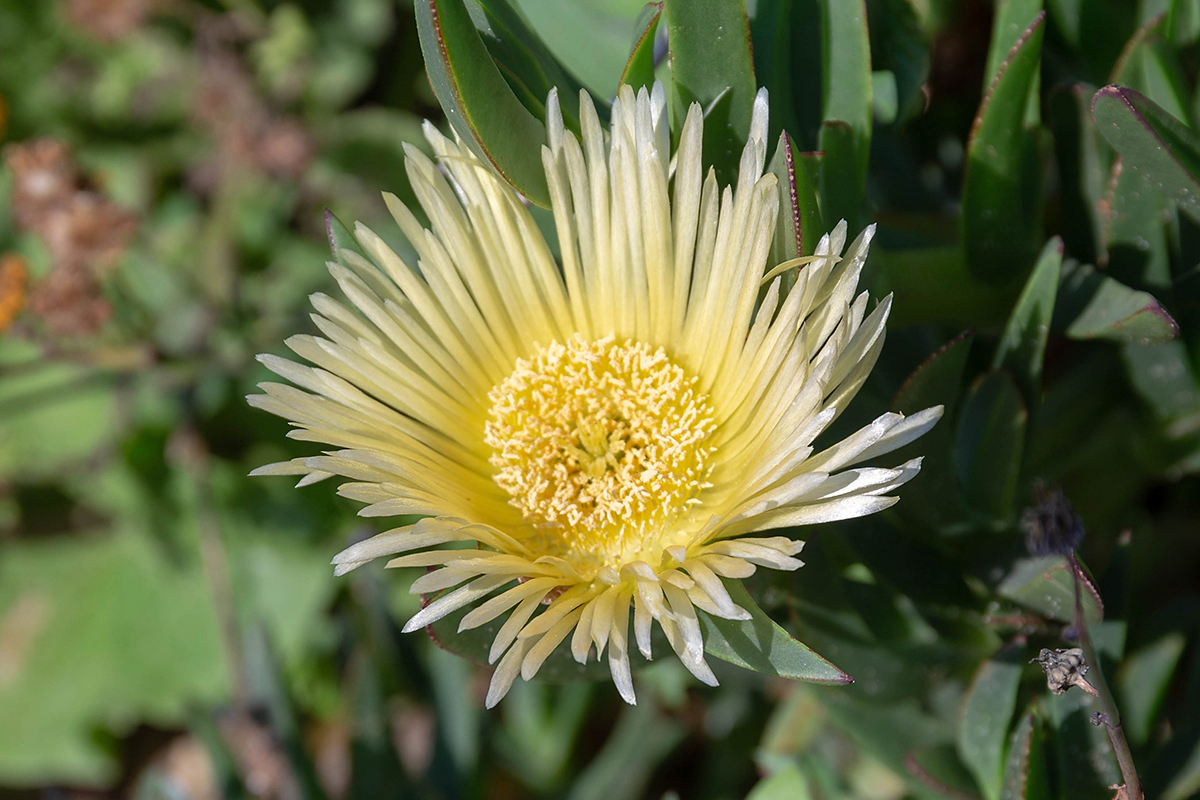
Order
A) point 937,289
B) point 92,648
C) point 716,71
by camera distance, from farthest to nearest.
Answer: point 92,648, point 937,289, point 716,71

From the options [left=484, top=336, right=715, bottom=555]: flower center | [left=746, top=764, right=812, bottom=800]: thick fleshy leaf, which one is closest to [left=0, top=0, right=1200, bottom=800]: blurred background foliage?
[left=746, top=764, right=812, bottom=800]: thick fleshy leaf

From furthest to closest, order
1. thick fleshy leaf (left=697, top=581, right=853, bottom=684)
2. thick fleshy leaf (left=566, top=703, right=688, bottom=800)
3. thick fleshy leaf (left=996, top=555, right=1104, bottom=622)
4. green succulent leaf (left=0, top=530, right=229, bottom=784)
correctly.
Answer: green succulent leaf (left=0, top=530, right=229, bottom=784) < thick fleshy leaf (left=566, top=703, right=688, bottom=800) < thick fleshy leaf (left=996, top=555, right=1104, bottom=622) < thick fleshy leaf (left=697, top=581, right=853, bottom=684)

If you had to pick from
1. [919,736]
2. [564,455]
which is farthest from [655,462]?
[919,736]

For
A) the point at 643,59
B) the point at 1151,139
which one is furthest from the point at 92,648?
the point at 1151,139

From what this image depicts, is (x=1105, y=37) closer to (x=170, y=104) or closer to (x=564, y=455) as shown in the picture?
(x=564, y=455)

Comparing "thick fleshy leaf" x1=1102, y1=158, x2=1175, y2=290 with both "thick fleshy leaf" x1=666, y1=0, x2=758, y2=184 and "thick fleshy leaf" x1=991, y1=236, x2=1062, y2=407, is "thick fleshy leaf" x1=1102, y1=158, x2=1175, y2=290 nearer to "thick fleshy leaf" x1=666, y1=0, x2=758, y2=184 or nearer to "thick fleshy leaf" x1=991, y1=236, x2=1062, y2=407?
"thick fleshy leaf" x1=991, y1=236, x2=1062, y2=407

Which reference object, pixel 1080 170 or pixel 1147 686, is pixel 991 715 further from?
pixel 1080 170
